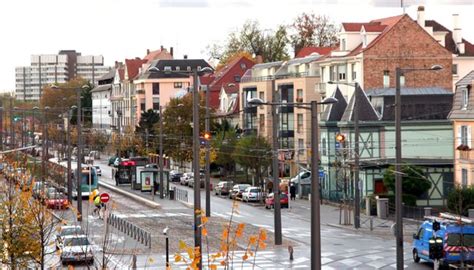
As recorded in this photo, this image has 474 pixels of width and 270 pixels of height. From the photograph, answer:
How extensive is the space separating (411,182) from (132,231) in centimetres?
1964

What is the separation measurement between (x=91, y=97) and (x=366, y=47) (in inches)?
4489

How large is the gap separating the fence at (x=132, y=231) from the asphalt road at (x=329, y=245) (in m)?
5.68

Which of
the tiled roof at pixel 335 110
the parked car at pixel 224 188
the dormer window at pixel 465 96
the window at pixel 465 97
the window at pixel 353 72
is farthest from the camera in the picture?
the parked car at pixel 224 188

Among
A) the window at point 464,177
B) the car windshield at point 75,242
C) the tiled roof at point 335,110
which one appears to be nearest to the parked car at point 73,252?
the car windshield at point 75,242

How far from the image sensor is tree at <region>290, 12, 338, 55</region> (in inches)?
5094

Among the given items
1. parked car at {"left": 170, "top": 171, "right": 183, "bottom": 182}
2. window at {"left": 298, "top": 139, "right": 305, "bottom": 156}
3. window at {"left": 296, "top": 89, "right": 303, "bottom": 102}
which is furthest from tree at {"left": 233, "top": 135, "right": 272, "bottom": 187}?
parked car at {"left": 170, "top": 171, "right": 183, "bottom": 182}

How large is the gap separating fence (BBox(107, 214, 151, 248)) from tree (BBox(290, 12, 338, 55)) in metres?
73.8

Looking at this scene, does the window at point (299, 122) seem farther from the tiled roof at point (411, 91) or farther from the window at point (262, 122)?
the tiled roof at point (411, 91)

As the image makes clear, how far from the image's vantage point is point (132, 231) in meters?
52.9

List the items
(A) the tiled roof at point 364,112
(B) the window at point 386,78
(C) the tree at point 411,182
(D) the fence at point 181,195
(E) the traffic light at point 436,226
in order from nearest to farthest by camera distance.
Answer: (E) the traffic light at point 436,226 → (C) the tree at point 411,182 → (A) the tiled roof at point 364,112 → (D) the fence at point 181,195 → (B) the window at point 386,78

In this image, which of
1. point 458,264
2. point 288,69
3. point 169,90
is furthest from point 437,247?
point 169,90

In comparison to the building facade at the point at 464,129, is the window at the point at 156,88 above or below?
above

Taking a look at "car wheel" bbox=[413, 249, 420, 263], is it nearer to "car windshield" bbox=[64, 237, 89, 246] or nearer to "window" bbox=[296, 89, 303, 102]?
"car windshield" bbox=[64, 237, 89, 246]

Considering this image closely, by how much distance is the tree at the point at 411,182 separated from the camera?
211 ft
